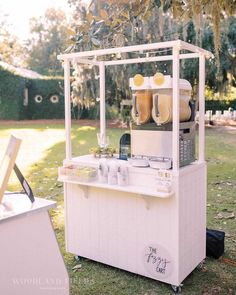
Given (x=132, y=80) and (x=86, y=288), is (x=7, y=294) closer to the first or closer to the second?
(x=86, y=288)

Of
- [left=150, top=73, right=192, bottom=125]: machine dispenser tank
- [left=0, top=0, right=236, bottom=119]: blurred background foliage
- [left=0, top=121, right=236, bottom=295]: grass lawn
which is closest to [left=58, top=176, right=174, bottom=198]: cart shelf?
[left=150, top=73, right=192, bottom=125]: machine dispenser tank

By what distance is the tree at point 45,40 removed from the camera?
26375 millimetres

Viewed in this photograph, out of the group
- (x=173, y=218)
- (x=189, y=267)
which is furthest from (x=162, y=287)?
(x=173, y=218)

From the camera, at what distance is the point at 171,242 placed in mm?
2320

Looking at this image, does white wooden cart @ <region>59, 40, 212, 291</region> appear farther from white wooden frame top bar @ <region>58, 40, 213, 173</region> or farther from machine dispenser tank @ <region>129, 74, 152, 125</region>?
machine dispenser tank @ <region>129, 74, 152, 125</region>

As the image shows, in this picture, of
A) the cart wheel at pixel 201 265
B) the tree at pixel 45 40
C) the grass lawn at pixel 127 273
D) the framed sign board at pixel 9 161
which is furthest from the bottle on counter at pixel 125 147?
the tree at pixel 45 40

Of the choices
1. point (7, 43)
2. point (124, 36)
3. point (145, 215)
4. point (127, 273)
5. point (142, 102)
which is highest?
point (7, 43)

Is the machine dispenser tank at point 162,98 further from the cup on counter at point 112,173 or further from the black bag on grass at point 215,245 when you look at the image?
the black bag on grass at point 215,245

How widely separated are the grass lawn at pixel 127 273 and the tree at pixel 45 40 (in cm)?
1906

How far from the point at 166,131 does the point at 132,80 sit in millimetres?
444

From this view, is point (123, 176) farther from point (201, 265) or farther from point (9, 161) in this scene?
point (9, 161)

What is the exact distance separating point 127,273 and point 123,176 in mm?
721

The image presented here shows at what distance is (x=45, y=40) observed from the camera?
27.7 m

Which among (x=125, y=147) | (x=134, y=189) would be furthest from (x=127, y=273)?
(x=125, y=147)
